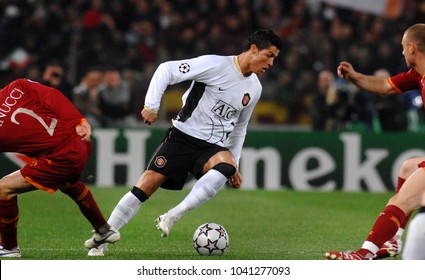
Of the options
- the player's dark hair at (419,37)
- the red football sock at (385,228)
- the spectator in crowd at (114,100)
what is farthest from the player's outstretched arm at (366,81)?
the spectator in crowd at (114,100)

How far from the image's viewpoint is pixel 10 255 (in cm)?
898

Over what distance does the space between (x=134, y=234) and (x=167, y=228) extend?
236 centimetres

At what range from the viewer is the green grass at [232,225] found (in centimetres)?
967

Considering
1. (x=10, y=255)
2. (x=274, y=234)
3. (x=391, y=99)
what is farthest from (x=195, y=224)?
(x=391, y=99)

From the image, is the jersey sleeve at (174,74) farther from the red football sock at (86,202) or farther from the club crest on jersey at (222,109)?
the red football sock at (86,202)

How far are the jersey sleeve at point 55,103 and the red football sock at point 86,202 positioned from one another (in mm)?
674

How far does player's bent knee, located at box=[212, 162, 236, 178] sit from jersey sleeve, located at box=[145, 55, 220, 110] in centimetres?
82

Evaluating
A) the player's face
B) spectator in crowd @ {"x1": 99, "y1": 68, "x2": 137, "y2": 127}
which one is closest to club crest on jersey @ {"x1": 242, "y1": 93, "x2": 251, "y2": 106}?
the player's face

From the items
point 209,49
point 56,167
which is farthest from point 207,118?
point 209,49

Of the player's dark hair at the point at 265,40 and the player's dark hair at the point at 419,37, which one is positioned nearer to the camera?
the player's dark hair at the point at 419,37

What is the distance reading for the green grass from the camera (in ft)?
31.7

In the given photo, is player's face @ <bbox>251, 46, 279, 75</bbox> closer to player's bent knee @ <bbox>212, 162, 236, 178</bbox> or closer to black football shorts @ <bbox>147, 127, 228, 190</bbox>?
black football shorts @ <bbox>147, 127, 228, 190</bbox>

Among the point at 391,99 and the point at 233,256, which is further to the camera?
the point at 391,99

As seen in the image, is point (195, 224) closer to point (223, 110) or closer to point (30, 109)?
point (223, 110)
